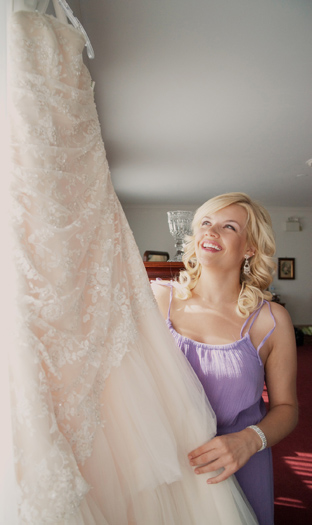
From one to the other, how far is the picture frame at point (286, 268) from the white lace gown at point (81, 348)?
9071mm

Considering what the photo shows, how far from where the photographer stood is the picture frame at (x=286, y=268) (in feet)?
31.1

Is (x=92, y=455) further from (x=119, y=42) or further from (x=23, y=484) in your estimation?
(x=119, y=42)

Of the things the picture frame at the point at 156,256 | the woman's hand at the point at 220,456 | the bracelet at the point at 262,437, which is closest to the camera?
the woman's hand at the point at 220,456

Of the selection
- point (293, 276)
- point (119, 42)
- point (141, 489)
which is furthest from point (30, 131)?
point (293, 276)

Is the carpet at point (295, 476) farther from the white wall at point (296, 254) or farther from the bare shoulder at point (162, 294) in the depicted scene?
the white wall at point (296, 254)

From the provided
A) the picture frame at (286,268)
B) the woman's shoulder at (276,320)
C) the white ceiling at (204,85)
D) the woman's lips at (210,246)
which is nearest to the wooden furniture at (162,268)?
the woman's lips at (210,246)

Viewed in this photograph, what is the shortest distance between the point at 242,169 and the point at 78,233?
217 inches

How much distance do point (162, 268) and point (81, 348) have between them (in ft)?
4.04

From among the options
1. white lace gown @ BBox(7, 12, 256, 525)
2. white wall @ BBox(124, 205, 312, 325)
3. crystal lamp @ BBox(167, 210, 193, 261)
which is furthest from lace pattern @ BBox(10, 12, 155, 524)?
white wall @ BBox(124, 205, 312, 325)

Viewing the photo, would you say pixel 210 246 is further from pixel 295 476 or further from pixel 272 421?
pixel 295 476

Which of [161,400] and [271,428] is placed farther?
[271,428]

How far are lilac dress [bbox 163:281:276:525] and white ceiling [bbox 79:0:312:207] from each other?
218 cm

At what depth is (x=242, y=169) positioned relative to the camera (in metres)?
5.85

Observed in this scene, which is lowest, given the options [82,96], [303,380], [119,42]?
[303,380]
